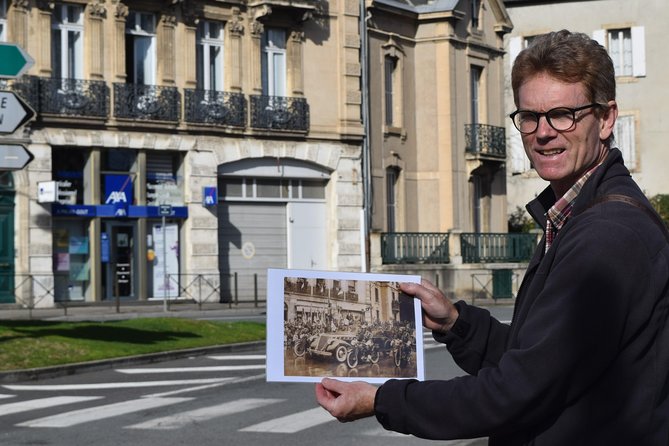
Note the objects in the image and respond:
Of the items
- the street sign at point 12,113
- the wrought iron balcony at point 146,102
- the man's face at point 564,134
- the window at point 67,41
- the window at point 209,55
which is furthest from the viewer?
the window at point 209,55

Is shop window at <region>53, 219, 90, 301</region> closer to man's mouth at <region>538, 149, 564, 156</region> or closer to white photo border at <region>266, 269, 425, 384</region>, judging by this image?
white photo border at <region>266, 269, 425, 384</region>

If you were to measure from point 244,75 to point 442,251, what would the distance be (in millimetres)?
8656

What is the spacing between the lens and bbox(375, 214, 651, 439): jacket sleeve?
9.71 ft

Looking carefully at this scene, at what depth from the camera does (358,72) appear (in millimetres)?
39844

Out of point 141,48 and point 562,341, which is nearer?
point 562,341

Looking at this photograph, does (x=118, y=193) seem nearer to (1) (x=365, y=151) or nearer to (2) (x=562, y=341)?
(1) (x=365, y=151)

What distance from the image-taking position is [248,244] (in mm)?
37125

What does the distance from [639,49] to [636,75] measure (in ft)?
3.21

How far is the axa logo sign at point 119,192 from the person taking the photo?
34.3 m

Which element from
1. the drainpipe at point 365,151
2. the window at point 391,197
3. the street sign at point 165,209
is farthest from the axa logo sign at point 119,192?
the window at point 391,197

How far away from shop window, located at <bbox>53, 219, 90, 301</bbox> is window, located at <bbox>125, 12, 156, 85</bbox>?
426cm

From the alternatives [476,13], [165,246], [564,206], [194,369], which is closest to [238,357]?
[194,369]

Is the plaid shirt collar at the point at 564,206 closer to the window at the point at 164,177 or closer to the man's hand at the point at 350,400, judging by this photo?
the man's hand at the point at 350,400

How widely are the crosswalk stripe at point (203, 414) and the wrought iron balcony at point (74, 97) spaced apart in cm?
2092
